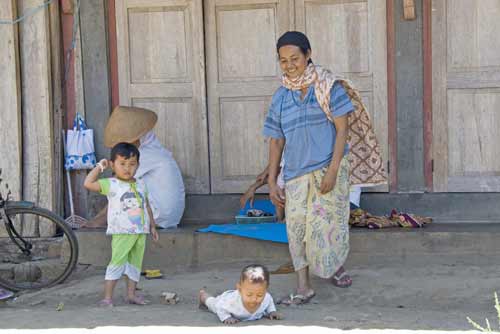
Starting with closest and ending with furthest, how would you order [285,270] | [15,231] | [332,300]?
1. [332,300]
2. [285,270]
3. [15,231]

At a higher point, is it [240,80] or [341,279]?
[240,80]

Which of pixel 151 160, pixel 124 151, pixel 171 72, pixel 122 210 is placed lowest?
pixel 122 210

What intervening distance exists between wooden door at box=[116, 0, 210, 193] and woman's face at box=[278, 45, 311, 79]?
205cm

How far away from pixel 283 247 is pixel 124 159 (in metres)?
1.79

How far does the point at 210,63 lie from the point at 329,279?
229 centimetres

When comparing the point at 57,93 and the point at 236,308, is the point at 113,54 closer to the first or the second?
the point at 57,93

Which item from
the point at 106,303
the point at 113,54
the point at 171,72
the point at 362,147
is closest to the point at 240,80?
the point at 171,72

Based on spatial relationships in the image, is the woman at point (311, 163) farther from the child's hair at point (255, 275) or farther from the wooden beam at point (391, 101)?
the wooden beam at point (391, 101)

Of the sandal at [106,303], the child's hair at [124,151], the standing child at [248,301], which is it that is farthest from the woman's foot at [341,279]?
the child's hair at [124,151]

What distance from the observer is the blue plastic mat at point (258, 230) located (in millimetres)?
6832

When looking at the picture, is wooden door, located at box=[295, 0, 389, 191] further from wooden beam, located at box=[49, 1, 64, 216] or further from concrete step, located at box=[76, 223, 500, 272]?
wooden beam, located at box=[49, 1, 64, 216]

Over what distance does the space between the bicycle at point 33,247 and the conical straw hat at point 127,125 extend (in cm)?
79

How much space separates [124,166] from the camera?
225 inches

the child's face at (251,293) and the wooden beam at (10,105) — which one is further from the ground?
the wooden beam at (10,105)
